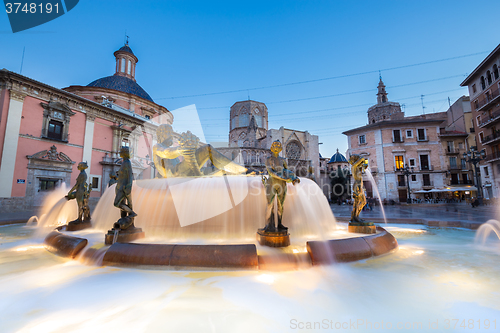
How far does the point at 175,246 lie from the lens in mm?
3094

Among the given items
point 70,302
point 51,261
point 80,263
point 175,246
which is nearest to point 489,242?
point 175,246

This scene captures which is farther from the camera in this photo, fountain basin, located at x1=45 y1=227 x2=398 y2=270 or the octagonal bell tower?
the octagonal bell tower

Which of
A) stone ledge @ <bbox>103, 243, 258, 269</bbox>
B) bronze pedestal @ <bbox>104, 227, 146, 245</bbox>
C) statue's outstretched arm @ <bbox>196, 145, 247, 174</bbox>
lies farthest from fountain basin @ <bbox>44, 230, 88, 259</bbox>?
statue's outstretched arm @ <bbox>196, 145, 247, 174</bbox>

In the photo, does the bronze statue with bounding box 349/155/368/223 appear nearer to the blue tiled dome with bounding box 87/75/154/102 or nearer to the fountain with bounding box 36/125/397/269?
the fountain with bounding box 36/125/397/269

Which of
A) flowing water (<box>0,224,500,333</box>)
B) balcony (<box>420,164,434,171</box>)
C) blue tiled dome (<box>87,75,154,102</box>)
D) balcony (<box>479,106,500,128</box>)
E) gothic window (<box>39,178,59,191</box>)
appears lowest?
flowing water (<box>0,224,500,333</box>)

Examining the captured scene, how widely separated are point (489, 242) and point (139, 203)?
302 inches

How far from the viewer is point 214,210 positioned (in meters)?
4.52

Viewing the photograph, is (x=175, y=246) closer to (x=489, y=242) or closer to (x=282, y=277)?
(x=282, y=277)

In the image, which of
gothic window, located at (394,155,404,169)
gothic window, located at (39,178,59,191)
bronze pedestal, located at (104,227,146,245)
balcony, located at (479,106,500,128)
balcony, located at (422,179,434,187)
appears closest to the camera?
bronze pedestal, located at (104,227,146,245)

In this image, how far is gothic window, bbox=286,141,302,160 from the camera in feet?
149

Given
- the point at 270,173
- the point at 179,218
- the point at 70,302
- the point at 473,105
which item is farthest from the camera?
the point at 473,105

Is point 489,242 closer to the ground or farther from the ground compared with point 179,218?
closer to the ground

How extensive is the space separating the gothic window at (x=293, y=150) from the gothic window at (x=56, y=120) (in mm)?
35046

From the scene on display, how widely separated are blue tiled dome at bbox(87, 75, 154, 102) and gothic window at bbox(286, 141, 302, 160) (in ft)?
90.0
